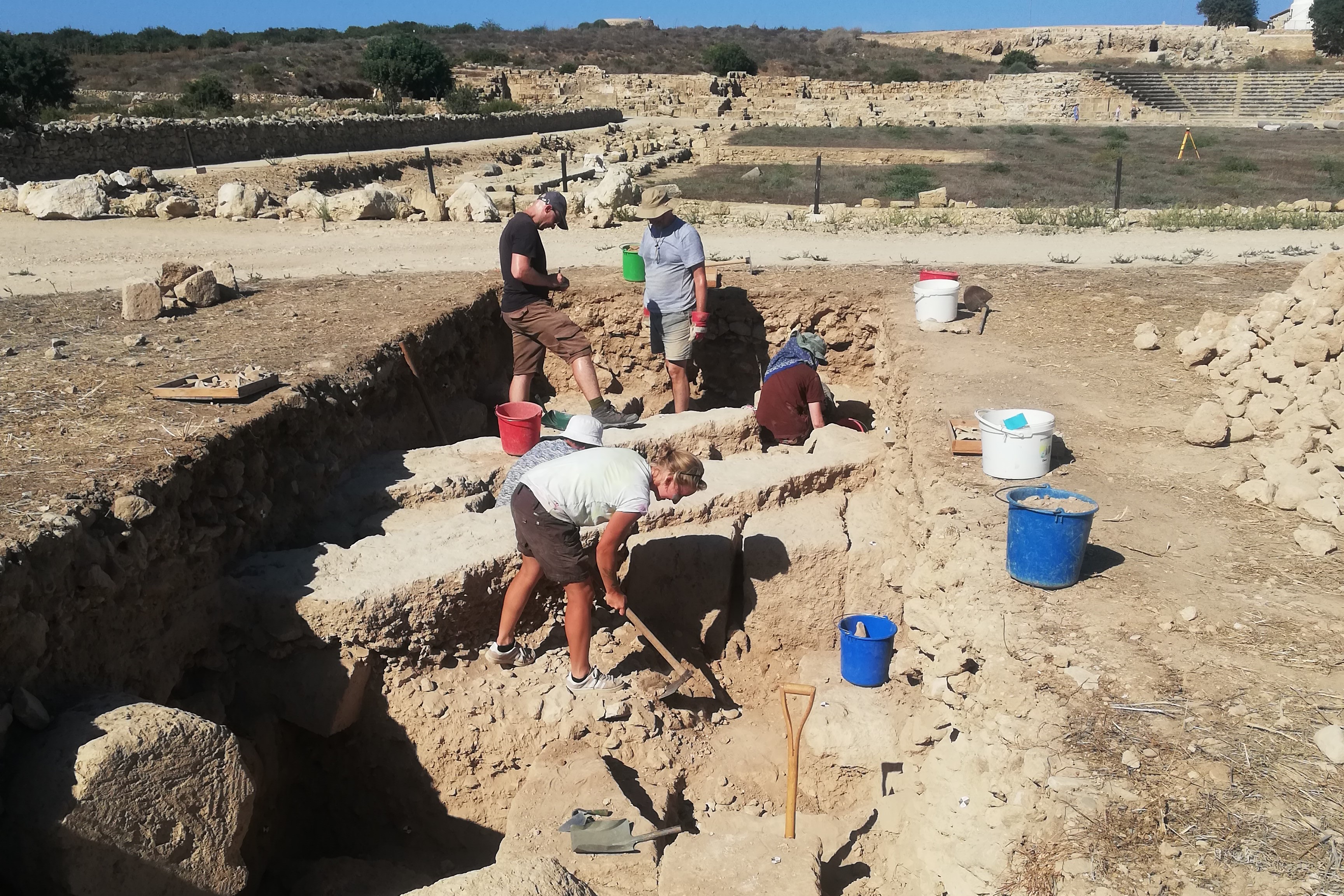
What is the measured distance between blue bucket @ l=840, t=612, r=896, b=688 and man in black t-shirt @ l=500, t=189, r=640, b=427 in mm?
2479

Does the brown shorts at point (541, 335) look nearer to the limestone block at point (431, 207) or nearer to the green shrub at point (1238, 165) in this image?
the limestone block at point (431, 207)

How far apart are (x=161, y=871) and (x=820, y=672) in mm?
3635

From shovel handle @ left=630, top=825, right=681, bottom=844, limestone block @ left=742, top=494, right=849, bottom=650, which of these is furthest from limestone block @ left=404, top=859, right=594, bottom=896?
limestone block @ left=742, top=494, right=849, bottom=650

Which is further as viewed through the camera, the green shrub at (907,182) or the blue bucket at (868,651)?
the green shrub at (907,182)

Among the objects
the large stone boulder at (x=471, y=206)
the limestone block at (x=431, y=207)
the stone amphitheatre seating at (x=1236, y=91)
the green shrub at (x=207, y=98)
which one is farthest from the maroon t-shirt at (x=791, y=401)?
the stone amphitheatre seating at (x=1236, y=91)

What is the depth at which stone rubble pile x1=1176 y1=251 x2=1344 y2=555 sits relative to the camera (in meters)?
4.86

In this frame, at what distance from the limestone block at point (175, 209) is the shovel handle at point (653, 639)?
12747 millimetres

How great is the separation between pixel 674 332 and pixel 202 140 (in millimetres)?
17968

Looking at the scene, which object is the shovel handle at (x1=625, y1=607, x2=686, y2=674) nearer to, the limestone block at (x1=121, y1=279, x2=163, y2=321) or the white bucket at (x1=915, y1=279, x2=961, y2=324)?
the white bucket at (x1=915, y1=279, x2=961, y2=324)

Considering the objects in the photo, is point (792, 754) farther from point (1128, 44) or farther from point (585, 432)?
point (1128, 44)

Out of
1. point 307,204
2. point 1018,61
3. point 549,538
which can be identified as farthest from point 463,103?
point 1018,61

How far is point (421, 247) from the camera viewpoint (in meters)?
12.4

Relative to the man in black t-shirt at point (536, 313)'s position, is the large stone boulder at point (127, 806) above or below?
below

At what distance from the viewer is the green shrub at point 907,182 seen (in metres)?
19.3
